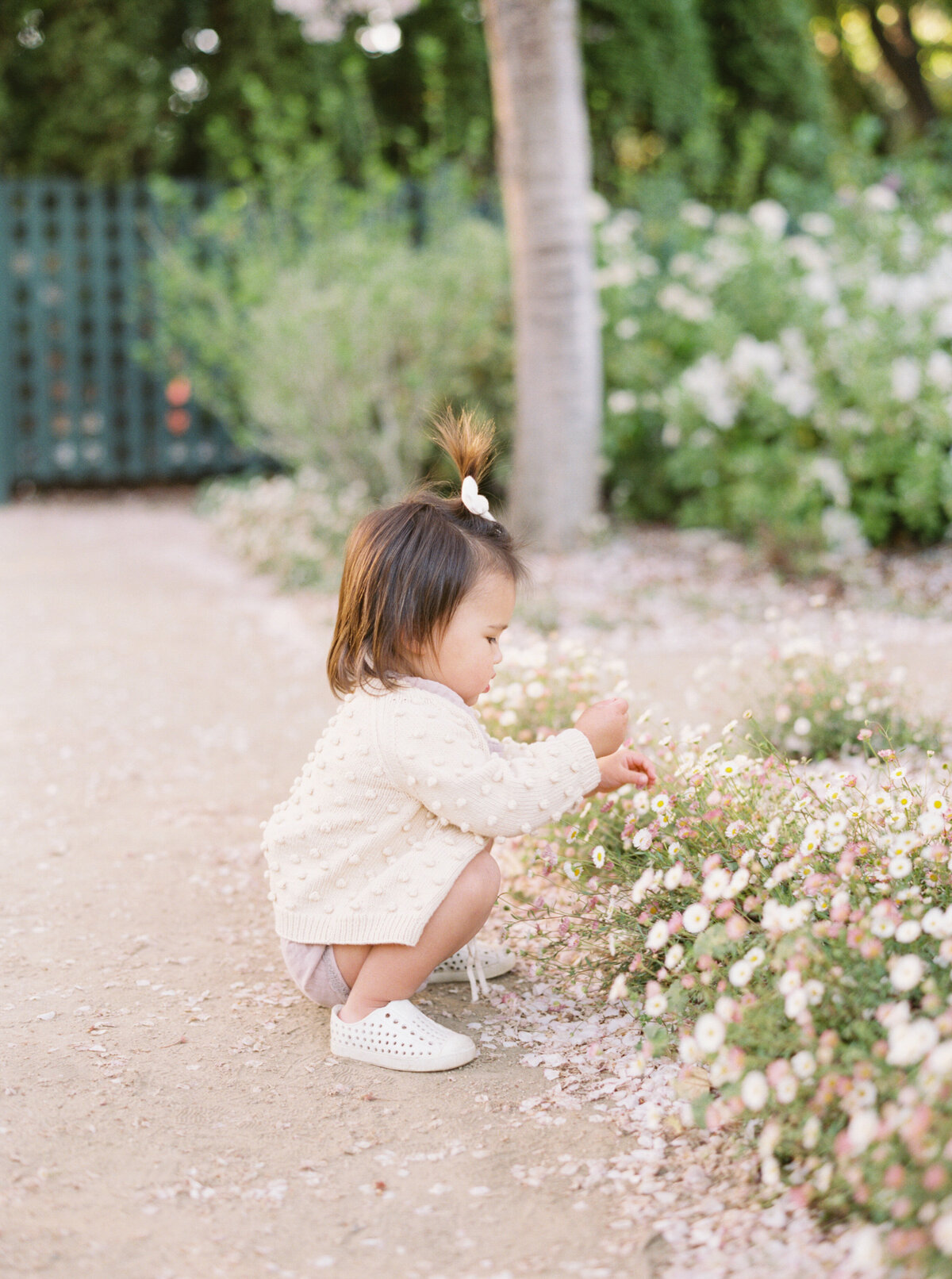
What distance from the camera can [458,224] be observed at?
25.0 ft

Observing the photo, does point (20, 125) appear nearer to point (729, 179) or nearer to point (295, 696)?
point (729, 179)

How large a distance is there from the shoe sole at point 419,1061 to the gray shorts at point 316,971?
13 cm

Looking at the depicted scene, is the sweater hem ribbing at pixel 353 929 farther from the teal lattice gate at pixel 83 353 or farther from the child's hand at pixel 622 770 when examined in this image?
the teal lattice gate at pixel 83 353

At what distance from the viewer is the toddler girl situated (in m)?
2.00

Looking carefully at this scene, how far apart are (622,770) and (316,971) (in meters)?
0.60

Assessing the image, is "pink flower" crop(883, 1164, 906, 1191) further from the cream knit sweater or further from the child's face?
the child's face

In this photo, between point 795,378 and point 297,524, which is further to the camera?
point 297,524

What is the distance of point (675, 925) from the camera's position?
5.82ft

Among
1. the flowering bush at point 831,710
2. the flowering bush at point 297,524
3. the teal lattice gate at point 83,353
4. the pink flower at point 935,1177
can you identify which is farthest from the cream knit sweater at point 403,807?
the teal lattice gate at point 83,353

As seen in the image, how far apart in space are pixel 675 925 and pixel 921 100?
53.0 ft

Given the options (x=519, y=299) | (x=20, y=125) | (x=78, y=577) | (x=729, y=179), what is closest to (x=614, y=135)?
(x=729, y=179)

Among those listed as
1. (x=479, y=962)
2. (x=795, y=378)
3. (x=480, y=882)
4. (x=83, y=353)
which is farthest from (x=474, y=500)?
(x=83, y=353)

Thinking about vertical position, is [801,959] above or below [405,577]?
below

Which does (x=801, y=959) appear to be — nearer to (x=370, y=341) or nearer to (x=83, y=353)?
(x=370, y=341)
